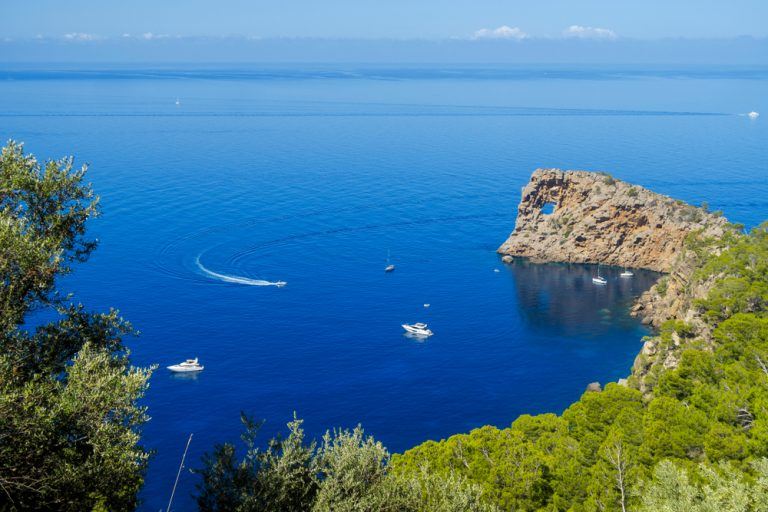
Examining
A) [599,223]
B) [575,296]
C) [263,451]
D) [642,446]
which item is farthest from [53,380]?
[599,223]

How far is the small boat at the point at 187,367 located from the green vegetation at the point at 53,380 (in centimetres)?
4826

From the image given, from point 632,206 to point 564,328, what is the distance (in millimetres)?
24893

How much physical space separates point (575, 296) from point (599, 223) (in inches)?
564

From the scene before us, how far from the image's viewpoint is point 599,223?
3925 inches

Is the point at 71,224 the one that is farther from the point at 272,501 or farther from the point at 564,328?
the point at 564,328

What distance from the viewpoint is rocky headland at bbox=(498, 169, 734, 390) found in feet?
307

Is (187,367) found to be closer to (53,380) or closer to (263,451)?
(263,451)

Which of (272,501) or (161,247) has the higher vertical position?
(272,501)

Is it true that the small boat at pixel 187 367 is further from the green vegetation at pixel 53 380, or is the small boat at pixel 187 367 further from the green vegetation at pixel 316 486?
the green vegetation at pixel 53 380

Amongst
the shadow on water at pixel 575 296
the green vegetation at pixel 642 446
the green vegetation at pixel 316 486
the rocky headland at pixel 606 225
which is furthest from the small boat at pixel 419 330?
the green vegetation at pixel 316 486

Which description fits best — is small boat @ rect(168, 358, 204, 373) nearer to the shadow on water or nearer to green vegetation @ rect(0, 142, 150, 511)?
the shadow on water

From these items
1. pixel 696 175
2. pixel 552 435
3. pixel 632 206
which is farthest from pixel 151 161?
pixel 552 435

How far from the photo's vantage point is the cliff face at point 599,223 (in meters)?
96.0

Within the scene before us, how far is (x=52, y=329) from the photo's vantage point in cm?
1850
